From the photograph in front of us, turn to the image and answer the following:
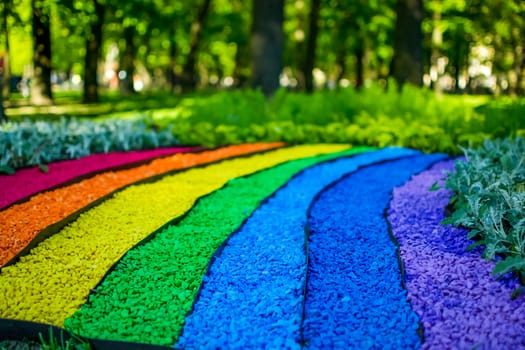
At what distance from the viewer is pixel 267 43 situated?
40.2 ft

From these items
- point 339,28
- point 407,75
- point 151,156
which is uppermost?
point 339,28

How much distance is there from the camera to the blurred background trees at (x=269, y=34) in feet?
40.9

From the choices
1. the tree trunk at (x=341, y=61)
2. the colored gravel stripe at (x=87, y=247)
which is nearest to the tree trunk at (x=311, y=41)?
the tree trunk at (x=341, y=61)

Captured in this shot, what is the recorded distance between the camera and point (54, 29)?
28.9 m

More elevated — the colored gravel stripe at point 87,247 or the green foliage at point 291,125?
the green foliage at point 291,125

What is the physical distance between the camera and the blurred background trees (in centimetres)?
1246

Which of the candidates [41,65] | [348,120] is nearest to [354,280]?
[348,120]

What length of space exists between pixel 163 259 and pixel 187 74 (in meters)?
23.3

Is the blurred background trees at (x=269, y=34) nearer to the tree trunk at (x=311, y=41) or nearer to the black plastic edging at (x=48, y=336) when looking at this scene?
the tree trunk at (x=311, y=41)

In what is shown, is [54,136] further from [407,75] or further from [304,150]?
[407,75]

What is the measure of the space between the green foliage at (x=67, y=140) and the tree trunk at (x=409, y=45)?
592 cm

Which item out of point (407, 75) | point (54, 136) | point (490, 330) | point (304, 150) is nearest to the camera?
point (490, 330)

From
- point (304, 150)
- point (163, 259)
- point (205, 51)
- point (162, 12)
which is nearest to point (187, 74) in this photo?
point (162, 12)

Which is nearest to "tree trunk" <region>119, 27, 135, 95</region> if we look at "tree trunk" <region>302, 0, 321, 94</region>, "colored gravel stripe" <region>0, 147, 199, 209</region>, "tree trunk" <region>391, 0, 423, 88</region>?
"tree trunk" <region>302, 0, 321, 94</region>
